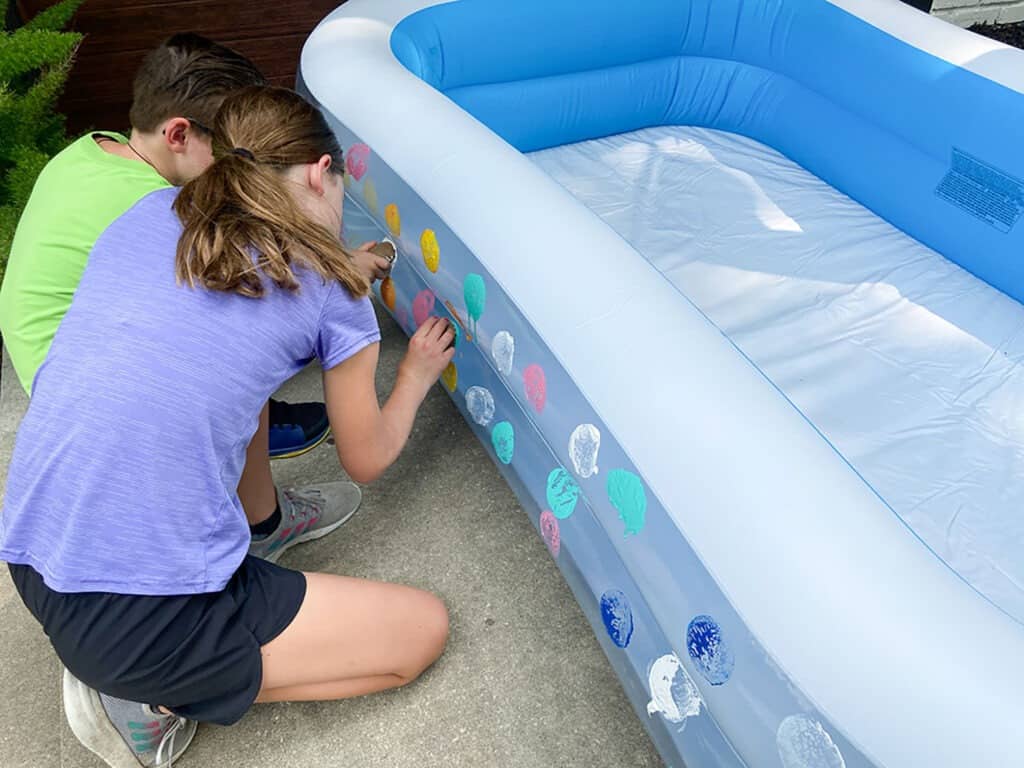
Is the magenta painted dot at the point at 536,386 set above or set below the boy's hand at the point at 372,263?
above

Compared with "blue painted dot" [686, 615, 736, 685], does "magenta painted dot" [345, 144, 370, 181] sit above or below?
above

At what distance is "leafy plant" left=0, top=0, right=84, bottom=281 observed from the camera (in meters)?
1.67

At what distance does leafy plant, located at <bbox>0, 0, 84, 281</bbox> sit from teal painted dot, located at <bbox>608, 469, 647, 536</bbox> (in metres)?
1.42

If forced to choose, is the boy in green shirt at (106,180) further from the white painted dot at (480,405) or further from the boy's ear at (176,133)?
the white painted dot at (480,405)

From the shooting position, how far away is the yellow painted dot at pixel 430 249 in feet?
4.03

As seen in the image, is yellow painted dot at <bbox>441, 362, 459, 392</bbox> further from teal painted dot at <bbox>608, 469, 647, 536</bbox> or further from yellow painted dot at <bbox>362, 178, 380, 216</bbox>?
teal painted dot at <bbox>608, 469, 647, 536</bbox>

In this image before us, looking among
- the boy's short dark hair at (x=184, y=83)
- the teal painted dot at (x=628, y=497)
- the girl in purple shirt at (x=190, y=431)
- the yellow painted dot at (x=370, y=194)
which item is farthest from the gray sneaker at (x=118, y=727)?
the yellow painted dot at (x=370, y=194)

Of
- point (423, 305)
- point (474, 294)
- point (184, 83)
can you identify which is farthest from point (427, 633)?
point (184, 83)

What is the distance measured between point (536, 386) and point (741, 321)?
674 millimetres

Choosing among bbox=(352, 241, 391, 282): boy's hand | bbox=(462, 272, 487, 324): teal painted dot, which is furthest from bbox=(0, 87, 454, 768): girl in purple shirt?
bbox=(352, 241, 391, 282): boy's hand

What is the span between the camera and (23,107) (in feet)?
5.65

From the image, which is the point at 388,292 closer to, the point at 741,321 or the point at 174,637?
the point at 741,321

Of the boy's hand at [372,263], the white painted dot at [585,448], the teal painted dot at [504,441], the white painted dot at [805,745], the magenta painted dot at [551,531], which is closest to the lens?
the white painted dot at [805,745]

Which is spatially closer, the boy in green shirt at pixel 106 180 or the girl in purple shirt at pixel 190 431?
the girl in purple shirt at pixel 190 431
